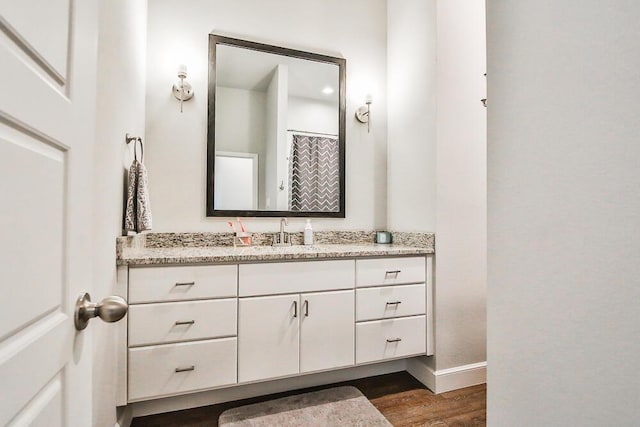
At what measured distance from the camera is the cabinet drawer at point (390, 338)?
1.91 m

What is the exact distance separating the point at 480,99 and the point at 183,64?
199 cm

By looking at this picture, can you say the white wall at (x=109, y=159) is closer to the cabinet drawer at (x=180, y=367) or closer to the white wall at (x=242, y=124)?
the cabinet drawer at (x=180, y=367)

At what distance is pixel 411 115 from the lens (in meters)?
2.32

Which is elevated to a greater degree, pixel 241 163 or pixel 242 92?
pixel 242 92

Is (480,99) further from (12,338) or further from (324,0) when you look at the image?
(12,338)

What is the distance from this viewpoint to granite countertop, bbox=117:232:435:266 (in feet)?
5.08

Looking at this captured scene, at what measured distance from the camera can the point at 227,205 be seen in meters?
2.18

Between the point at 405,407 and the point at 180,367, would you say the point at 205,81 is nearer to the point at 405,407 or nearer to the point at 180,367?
the point at 180,367

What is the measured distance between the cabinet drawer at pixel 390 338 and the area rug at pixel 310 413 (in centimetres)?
25

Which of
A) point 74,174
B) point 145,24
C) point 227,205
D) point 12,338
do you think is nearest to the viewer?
point 12,338

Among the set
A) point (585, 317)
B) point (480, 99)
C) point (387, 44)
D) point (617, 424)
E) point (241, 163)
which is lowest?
point (617, 424)

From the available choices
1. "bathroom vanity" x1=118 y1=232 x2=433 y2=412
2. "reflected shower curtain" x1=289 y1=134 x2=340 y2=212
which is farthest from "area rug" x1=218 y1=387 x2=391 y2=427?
"reflected shower curtain" x1=289 y1=134 x2=340 y2=212

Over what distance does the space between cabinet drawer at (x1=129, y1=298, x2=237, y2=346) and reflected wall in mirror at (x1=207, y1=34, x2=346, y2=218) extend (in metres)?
0.74

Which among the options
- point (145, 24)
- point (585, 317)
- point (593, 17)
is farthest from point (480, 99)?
point (145, 24)
